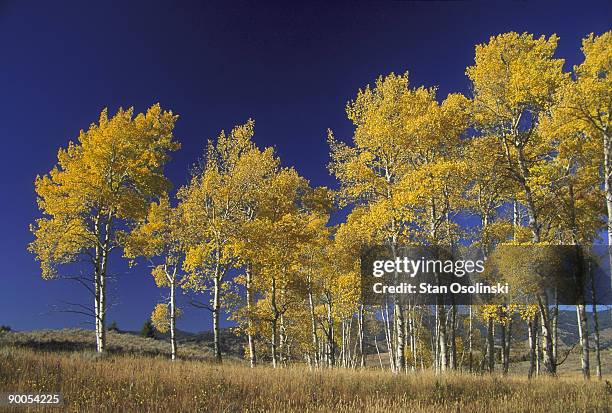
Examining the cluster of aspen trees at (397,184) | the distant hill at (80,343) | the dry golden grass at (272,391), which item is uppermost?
the cluster of aspen trees at (397,184)

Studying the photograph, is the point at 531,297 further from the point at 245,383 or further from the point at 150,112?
the point at 150,112

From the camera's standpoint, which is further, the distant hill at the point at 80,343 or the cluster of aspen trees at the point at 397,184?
the distant hill at the point at 80,343

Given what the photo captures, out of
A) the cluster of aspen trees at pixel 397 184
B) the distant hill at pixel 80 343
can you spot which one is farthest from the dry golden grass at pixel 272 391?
the distant hill at pixel 80 343

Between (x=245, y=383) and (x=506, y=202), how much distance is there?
55.0ft

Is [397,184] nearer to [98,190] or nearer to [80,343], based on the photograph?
[98,190]

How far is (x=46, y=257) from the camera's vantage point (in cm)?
1762

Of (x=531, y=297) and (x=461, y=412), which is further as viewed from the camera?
(x=531, y=297)

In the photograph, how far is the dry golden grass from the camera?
7.52 meters

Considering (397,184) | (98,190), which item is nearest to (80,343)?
(98,190)

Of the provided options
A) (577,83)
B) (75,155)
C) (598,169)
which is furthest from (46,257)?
(598,169)

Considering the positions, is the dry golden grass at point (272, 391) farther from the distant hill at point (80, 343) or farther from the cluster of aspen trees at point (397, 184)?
the distant hill at point (80, 343)

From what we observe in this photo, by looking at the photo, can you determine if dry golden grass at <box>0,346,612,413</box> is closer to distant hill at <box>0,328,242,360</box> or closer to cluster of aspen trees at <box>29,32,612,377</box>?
cluster of aspen trees at <box>29,32,612,377</box>

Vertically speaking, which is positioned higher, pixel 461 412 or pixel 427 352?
pixel 461 412

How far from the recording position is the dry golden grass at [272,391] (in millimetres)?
7523
